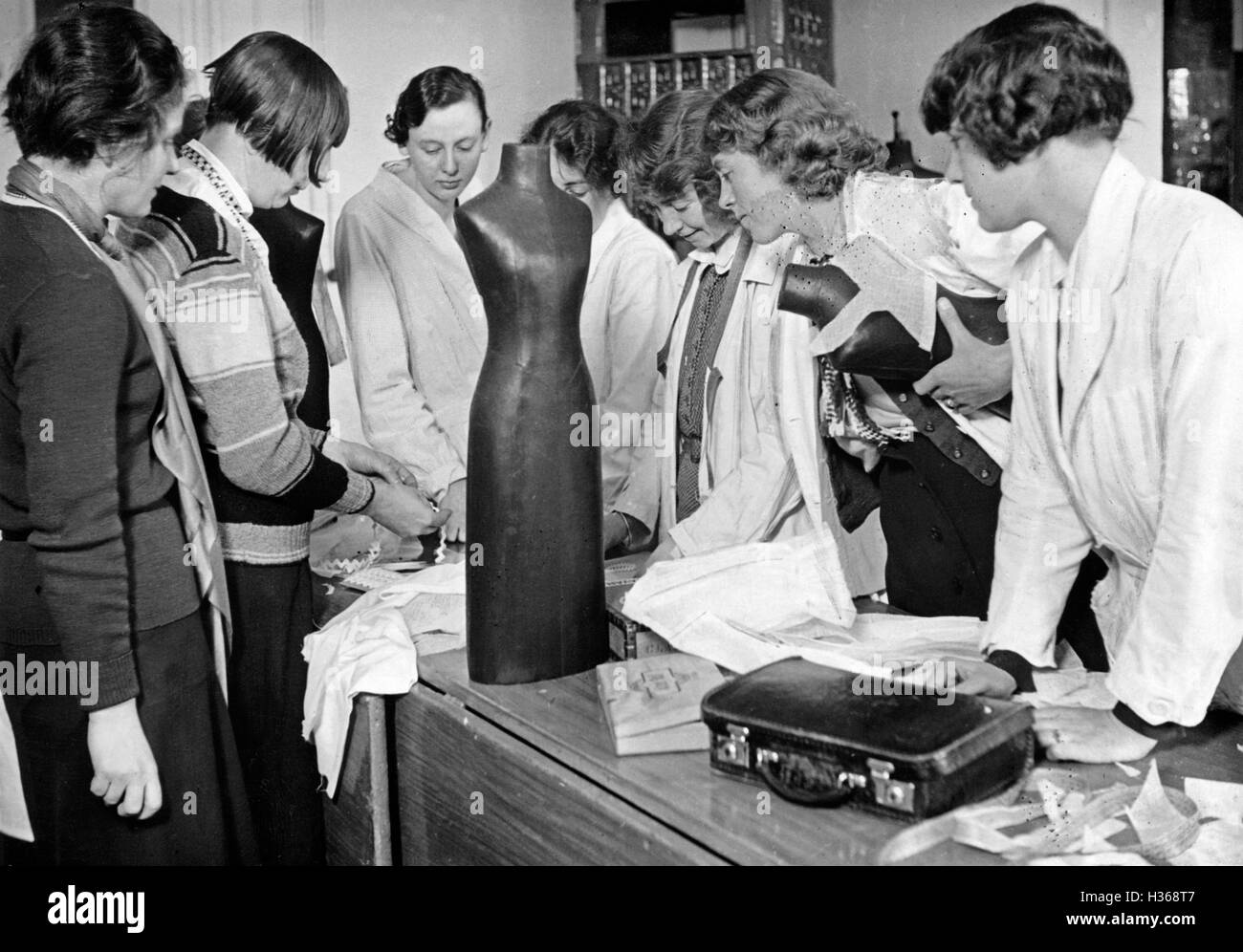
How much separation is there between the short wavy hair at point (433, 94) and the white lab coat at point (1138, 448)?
151 centimetres

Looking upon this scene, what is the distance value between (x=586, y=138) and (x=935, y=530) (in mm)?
1424

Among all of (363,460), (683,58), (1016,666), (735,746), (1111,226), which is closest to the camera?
(735,746)

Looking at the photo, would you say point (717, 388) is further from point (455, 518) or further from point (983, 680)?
point (983, 680)

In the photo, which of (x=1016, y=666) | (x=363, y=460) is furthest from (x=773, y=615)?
(x=363, y=460)

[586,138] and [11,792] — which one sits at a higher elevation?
[586,138]

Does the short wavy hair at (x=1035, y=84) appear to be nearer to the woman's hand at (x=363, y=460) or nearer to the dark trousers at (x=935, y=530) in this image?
the dark trousers at (x=935, y=530)

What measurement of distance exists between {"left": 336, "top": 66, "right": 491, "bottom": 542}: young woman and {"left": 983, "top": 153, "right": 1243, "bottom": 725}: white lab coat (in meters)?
1.42

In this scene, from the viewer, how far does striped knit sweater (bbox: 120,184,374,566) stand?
1663 millimetres

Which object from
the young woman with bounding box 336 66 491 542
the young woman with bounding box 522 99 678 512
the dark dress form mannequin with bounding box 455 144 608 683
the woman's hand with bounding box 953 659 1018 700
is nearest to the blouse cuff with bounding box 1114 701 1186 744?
the woman's hand with bounding box 953 659 1018 700

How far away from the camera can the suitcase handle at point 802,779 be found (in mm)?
1177

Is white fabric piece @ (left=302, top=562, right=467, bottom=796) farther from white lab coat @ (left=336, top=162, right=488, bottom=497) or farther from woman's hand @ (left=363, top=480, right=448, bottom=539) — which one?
white lab coat @ (left=336, top=162, right=488, bottom=497)

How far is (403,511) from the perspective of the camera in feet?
7.09

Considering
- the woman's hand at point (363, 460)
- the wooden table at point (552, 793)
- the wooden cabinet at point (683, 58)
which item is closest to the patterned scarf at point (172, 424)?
the wooden table at point (552, 793)
